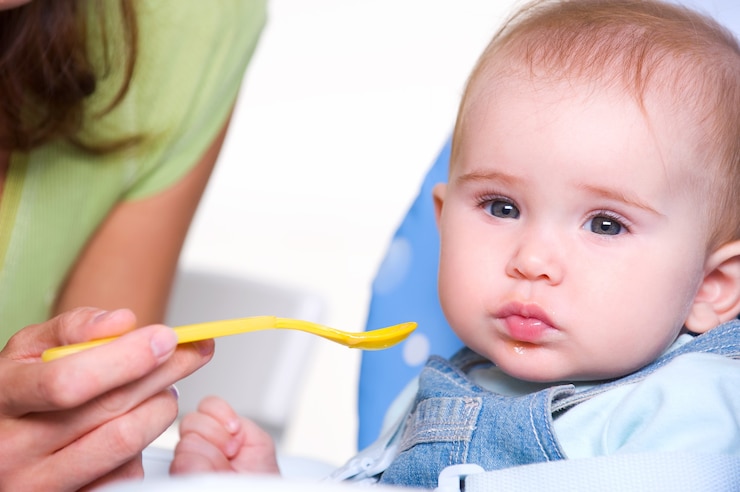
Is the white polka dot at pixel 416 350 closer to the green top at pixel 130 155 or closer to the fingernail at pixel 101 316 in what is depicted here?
the green top at pixel 130 155

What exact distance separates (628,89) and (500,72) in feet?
0.39

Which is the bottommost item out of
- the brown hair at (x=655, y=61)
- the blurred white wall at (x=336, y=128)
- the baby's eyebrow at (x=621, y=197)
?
the blurred white wall at (x=336, y=128)

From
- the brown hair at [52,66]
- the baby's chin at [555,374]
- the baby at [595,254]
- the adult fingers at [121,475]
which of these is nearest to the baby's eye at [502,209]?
the baby at [595,254]

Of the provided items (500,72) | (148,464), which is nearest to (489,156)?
(500,72)

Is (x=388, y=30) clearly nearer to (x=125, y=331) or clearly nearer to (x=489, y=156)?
(x=489, y=156)

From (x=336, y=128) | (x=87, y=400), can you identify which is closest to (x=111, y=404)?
(x=87, y=400)

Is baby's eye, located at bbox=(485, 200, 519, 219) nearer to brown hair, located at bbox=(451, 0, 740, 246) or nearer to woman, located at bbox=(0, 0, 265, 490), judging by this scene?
brown hair, located at bbox=(451, 0, 740, 246)

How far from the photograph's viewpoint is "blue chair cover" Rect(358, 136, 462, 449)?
1049 millimetres

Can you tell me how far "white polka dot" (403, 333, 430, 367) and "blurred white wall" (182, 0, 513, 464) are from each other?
1.77 meters

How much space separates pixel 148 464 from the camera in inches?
33.9

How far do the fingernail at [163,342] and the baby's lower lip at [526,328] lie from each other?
0.27 metres

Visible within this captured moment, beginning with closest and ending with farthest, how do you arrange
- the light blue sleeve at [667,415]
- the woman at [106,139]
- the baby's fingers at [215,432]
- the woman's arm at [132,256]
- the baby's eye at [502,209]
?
the light blue sleeve at [667,415], the baby's eye at [502,209], the baby's fingers at [215,432], the woman at [106,139], the woman's arm at [132,256]

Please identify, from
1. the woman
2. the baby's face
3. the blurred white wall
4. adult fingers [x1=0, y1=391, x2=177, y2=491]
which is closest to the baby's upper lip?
the baby's face

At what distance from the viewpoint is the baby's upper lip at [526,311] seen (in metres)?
0.73
